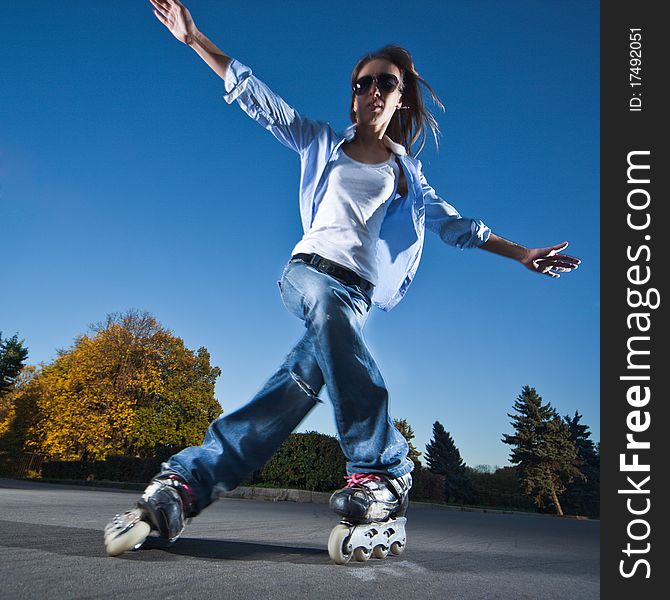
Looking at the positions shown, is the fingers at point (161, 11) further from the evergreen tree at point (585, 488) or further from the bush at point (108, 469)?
the evergreen tree at point (585, 488)

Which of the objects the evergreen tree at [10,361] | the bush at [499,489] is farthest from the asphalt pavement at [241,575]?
the evergreen tree at [10,361]

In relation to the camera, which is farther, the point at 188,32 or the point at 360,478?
the point at 188,32

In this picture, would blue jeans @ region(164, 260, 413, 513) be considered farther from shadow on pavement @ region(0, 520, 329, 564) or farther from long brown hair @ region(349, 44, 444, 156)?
long brown hair @ region(349, 44, 444, 156)

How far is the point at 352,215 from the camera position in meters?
2.42

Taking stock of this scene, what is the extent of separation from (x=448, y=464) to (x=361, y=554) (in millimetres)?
48965

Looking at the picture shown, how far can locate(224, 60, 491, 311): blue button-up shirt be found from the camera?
2463 millimetres

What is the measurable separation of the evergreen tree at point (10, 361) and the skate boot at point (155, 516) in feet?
173

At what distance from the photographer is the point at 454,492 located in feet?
144

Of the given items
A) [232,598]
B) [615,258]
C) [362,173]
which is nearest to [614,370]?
[615,258]

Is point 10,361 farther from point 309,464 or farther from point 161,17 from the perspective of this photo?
point 161,17

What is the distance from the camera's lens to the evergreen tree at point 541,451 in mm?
40906

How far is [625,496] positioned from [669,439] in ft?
1.34

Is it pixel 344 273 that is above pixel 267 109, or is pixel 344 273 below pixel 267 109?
below

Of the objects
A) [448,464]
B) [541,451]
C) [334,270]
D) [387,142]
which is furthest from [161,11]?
[448,464]
